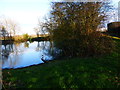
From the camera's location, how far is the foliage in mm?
7090

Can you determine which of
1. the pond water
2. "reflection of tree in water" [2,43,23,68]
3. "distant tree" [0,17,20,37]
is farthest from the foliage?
"distant tree" [0,17,20,37]

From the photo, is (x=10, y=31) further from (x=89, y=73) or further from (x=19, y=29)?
(x=89, y=73)

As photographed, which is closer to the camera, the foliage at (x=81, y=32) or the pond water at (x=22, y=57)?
the foliage at (x=81, y=32)

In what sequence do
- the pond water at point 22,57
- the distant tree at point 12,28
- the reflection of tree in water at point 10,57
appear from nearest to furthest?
the pond water at point 22,57, the reflection of tree in water at point 10,57, the distant tree at point 12,28

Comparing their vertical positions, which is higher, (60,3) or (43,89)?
(60,3)

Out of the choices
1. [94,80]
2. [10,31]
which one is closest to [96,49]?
[94,80]

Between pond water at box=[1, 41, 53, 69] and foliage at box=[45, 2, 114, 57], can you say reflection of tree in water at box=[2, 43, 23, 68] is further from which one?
foliage at box=[45, 2, 114, 57]

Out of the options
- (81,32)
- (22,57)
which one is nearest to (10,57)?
(22,57)

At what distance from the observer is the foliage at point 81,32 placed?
7090 mm

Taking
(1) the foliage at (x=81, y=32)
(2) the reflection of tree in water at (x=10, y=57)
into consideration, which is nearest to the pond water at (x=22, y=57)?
(2) the reflection of tree in water at (x=10, y=57)

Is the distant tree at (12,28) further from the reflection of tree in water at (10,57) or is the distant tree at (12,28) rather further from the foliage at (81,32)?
the foliage at (81,32)

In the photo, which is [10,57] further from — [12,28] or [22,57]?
[12,28]

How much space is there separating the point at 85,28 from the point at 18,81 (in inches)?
227

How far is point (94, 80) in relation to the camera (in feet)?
11.1
